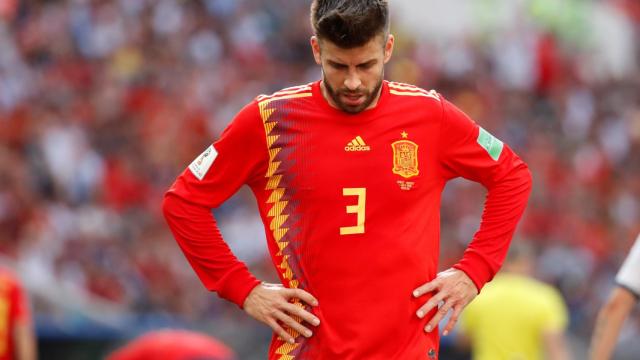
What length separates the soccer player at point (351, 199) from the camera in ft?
19.6

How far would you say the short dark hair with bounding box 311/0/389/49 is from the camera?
5824mm

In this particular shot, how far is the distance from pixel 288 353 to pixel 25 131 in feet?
37.6

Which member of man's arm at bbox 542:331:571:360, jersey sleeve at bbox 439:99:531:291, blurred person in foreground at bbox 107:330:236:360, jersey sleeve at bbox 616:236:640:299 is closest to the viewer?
blurred person in foreground at bbox 107:330:236:360

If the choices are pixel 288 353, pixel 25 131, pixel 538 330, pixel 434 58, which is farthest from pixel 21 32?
pixel 288 353

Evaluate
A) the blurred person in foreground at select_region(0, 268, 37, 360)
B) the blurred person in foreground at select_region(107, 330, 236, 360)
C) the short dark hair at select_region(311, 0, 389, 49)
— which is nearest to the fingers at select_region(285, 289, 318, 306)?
the blurred person in foreground at select_region(107, 330, 236, 360)

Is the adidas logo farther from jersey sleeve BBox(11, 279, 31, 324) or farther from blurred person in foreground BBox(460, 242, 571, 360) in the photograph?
blurred person in foreground BBox(460, 242, 571, 360)

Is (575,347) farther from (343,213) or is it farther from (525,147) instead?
(343,213)

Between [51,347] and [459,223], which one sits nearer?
[51,347]

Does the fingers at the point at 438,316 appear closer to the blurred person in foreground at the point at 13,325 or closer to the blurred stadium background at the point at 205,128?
the blurred person in foreground at the point at 13,325

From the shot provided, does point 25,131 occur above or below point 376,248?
below

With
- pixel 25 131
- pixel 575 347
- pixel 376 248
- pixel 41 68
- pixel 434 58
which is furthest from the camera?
pixel 434 58

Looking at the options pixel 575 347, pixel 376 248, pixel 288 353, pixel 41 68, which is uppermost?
pixel 376 248

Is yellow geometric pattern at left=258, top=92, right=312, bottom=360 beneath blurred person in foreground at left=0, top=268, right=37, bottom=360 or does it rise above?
above

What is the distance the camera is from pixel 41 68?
59.8ft
